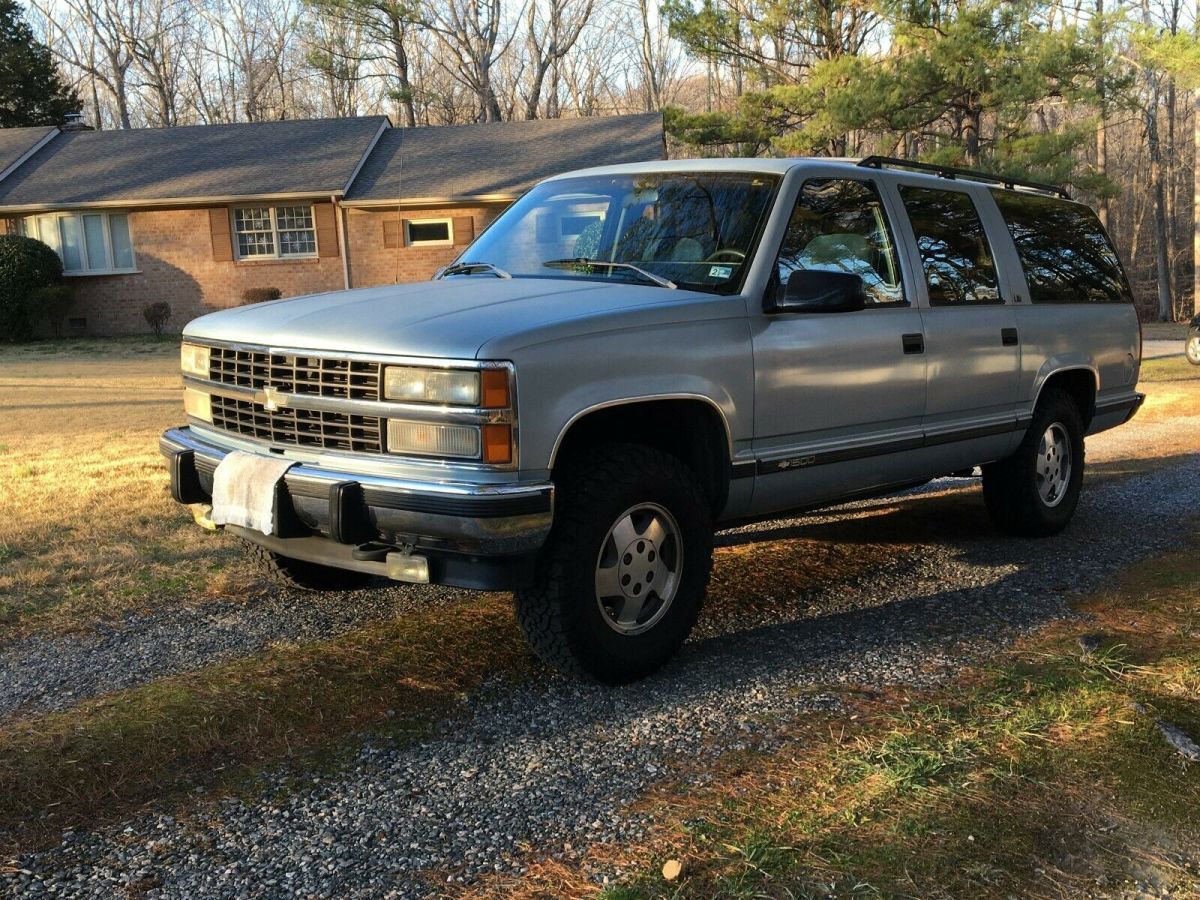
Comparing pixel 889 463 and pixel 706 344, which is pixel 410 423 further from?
pixel 889 463

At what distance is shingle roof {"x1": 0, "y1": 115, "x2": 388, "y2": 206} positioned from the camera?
2442 centimetres

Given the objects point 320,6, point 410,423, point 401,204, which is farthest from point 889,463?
point 320,6

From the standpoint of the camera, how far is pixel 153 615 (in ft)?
16.1

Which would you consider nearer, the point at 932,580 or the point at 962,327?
the point at 962,327

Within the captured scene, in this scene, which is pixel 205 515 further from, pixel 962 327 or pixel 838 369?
pixel 962 327

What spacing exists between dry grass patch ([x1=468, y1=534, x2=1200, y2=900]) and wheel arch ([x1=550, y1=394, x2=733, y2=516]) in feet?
3.40

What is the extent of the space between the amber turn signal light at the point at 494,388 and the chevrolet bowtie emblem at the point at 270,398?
0.88 metres

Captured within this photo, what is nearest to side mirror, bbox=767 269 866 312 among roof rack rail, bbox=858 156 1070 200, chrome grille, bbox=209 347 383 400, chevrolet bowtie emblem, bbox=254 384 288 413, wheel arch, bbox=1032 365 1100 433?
roof rack rail, bbox=858 156 1070 200

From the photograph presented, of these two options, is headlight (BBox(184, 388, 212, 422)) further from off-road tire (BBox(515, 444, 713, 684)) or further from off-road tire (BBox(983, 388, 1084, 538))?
off-road tire (BBox(983, 388, 1084, 538))

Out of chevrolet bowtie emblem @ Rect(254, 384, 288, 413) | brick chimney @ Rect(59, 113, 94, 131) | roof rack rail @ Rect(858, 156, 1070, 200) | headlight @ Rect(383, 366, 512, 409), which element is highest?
brick chimney @ Rect(59, 113, 94, 131)

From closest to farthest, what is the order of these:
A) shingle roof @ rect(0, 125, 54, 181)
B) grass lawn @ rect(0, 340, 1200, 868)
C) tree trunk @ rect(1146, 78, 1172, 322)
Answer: grass lawn @ rect(0, 340, 1200, 868) → shingle roof @ rect(0, 125, 54, 181) → tree trunk @ rect(1146, 78, 1172, 322)

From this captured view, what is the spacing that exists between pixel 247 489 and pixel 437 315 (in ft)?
3.05

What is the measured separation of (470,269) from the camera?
499 cm

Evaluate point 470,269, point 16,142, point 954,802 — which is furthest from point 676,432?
point 16,142
